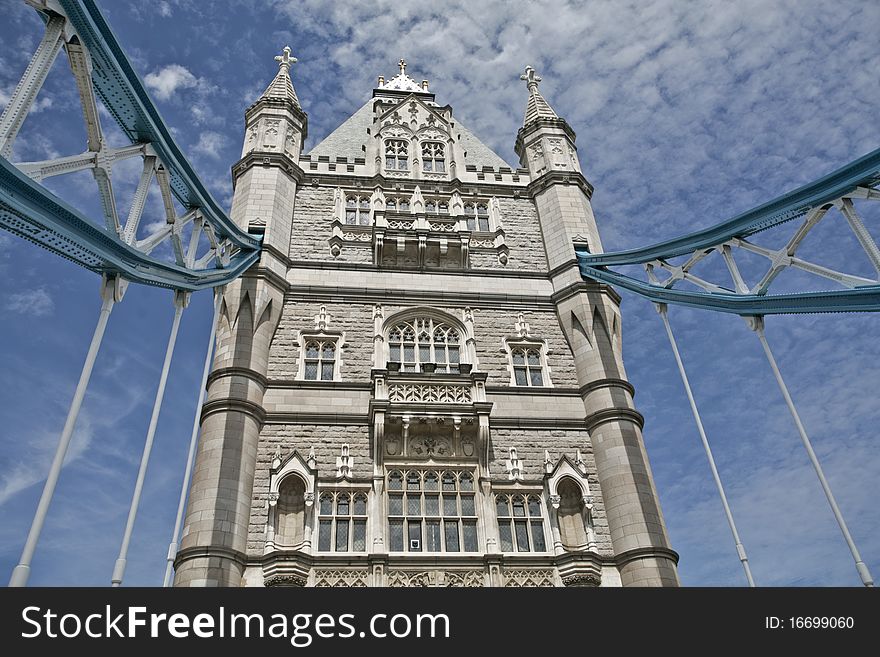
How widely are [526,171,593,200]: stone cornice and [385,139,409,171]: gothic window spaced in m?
4.76

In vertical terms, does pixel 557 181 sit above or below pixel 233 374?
above

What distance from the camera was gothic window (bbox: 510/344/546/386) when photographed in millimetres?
17978

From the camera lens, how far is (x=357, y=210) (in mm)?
21750

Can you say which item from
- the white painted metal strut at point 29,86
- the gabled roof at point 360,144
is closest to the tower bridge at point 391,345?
the white painted metal strut at point 29,86

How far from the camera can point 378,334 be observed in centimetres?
1806

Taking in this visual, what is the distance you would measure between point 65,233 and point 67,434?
10.1 feet

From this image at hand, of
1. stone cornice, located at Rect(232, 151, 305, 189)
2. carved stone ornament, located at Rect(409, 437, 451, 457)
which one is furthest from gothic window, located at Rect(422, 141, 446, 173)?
carved stone ornament, located at Rect(409, 437, 451, 457)

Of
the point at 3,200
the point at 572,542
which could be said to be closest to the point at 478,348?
the point at 572,542

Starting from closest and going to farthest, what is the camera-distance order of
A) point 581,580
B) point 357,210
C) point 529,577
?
point 581,580 < point 529,577 < point 357,210

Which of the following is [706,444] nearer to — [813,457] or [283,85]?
[813,457]

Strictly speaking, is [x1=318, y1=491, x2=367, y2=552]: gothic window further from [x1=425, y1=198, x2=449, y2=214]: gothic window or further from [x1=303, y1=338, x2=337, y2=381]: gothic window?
[x1=425, y1=198, x2=449, y2=214]: gothic window

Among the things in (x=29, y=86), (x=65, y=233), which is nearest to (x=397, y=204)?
(x=65, y=233)
